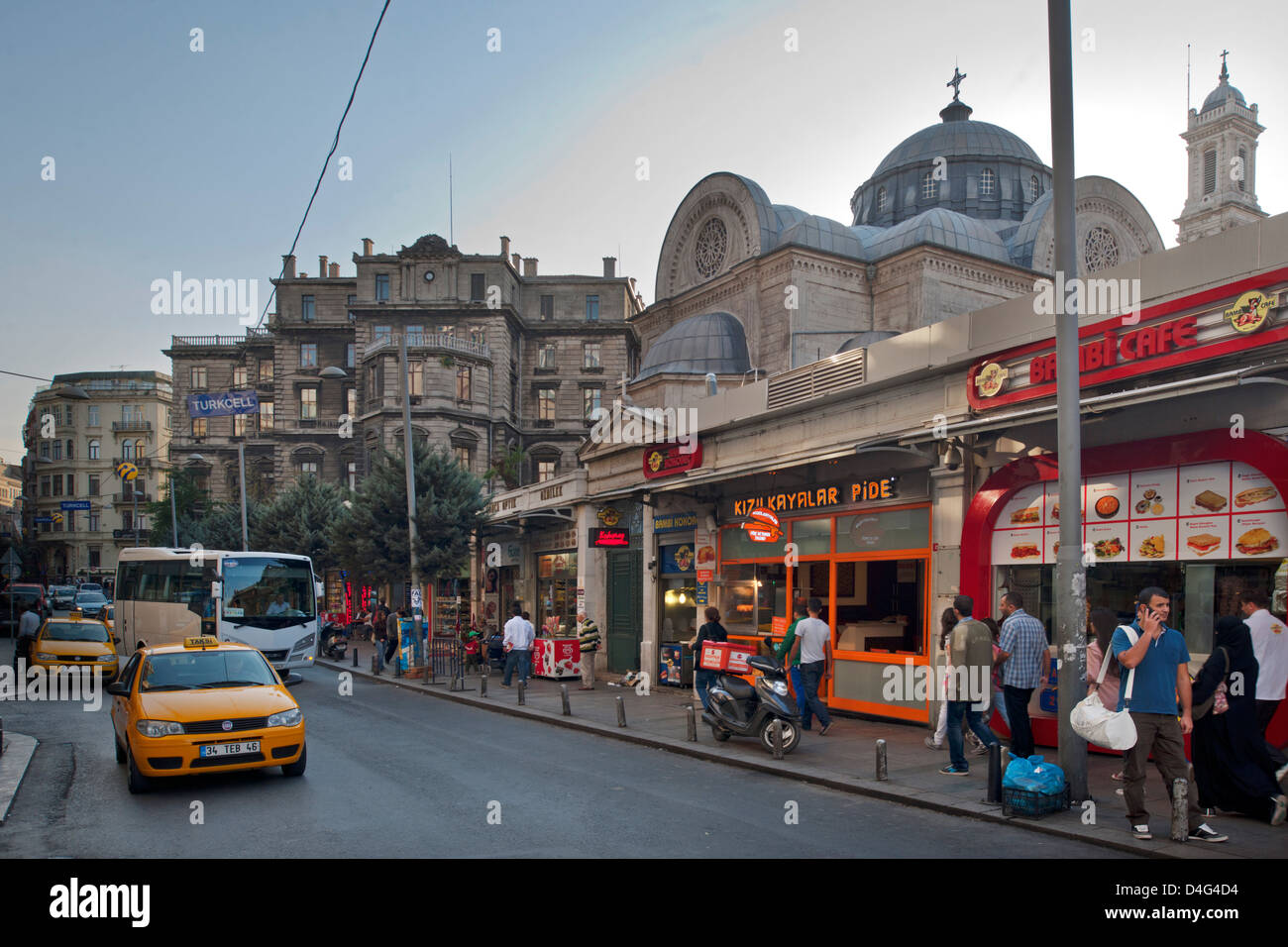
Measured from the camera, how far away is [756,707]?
11406mm

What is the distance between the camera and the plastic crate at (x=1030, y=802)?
7.44 m

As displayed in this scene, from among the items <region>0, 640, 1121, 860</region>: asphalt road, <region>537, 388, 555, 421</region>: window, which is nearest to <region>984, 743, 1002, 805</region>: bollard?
<region>0, 640, 1121, 860</region>: asphalt road

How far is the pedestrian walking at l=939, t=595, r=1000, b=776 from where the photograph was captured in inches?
370

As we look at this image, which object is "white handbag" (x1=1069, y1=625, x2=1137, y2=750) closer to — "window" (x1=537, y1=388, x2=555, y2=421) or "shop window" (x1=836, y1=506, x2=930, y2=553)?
"shop window" (x1=836, y1=506, x2=930, y2=553)

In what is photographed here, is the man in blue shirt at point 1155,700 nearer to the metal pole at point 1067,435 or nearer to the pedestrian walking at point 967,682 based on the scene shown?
the metal pole at point 1067,435

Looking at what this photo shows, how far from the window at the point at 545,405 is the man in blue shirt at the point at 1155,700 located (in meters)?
57.3

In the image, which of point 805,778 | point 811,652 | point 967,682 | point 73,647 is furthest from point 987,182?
point 73,647

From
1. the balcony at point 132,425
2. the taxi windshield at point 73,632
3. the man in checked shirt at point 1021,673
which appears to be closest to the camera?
the man in checked shirt at point 1021,673

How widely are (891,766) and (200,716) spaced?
709cm

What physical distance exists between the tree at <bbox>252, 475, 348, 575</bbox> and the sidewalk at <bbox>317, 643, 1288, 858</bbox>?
2448cm

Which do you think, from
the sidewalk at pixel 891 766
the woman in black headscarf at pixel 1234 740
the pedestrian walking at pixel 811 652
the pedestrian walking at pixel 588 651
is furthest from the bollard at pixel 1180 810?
the pedestrian walking at pixel 588 651

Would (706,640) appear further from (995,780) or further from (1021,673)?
(995,780)

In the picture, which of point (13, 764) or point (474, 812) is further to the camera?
point (13, 764)

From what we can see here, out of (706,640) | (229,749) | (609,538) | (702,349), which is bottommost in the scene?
(229,749)
